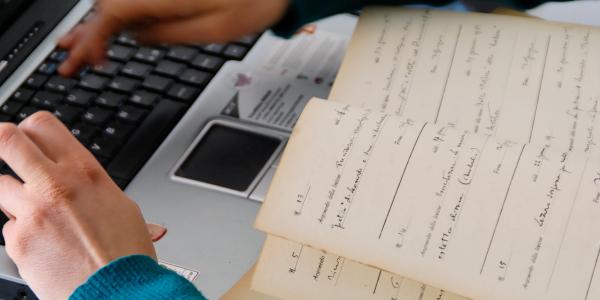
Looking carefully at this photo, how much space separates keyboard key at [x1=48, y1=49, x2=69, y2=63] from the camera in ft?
1.88

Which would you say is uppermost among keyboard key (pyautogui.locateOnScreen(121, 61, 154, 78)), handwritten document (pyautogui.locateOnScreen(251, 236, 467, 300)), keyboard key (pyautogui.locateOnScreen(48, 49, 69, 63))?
keyboard key (pyautogui.locateOnScreen(121, 61, 154, 78))

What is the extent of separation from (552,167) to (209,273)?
0.21m

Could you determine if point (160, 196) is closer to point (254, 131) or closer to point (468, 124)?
point (254, 131)

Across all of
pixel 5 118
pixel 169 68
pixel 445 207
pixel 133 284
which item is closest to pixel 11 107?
pixel 5 118

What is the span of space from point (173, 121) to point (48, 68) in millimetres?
118

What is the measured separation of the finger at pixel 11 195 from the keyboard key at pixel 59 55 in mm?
165

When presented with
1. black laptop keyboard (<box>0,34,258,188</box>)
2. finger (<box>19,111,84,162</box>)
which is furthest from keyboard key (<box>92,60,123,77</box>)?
finger (<box>19,111,84,162</box>)

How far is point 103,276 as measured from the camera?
1.25 feet

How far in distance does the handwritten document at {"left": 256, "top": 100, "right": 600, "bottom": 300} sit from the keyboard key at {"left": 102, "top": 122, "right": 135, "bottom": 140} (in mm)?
162

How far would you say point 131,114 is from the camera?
530 mm

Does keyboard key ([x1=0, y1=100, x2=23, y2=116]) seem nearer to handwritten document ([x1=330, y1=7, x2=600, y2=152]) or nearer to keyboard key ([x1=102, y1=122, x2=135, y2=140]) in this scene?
keyboard key ([x1=102, y1=122, x2=135, y2=140])

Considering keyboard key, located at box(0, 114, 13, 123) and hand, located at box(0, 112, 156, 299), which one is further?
keyboard key, located at box(0, 114, 13, 123)

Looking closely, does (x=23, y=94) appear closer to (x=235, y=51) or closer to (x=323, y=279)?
(x=235, y=51)

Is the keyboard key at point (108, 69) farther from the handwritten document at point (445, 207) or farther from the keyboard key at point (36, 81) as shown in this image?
the handwritten document at point (445, 207)
